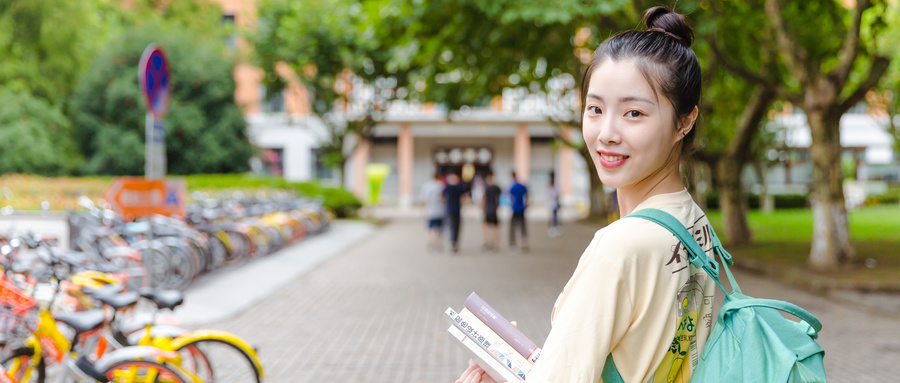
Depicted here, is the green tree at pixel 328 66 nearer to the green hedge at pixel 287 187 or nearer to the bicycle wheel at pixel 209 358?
the green hedge at pixel 287 187

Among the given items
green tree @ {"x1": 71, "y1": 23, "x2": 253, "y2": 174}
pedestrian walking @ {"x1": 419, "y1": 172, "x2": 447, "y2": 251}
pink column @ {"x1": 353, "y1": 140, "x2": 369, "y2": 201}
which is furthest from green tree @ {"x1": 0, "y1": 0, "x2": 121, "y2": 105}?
pink column @ {"x1": 353, "y1": 140, "x2": 369, "y2": 201}

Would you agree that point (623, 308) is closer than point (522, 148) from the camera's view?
Yes

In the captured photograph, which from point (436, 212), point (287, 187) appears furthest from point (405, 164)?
point (436, 212)

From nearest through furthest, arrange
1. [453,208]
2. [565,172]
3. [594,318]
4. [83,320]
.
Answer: [594,318], [83,320], [453,208], [565,172]

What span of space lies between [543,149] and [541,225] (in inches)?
786

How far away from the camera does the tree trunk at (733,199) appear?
1505 cm

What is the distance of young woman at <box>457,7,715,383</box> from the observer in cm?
124

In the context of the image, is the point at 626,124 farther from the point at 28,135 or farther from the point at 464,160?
the point at 464,160

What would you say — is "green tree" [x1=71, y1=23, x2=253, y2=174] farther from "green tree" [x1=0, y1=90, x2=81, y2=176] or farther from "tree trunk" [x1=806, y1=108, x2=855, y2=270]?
"tree trunk" [x1=806, y1=108, x2=855, y2=270]

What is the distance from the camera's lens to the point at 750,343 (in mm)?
1254

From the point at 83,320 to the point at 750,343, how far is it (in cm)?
341

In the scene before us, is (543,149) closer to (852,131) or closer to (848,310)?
(852,131)

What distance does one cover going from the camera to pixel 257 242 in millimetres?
13375

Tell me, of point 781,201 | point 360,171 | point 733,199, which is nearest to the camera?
point 733,199
